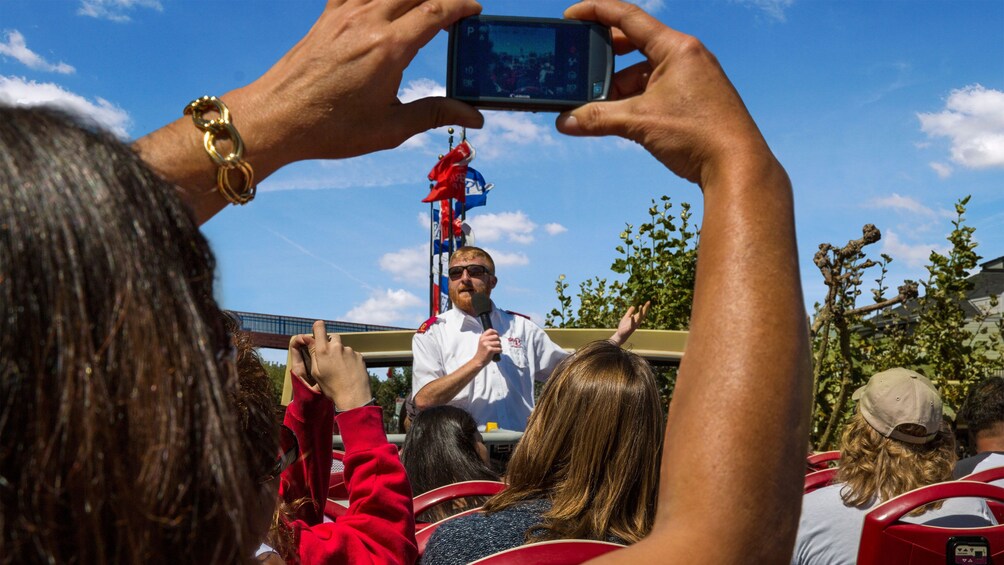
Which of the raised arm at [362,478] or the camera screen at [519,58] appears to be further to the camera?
the raised arm at [362,478]

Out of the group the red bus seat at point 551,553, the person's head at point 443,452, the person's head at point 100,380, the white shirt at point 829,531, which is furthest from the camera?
the person's head at point 443,452

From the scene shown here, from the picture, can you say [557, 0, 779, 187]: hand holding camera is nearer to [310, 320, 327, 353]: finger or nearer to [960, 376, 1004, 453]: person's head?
[310, 320, 327, 353]: finger

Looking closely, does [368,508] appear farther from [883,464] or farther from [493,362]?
[493,362]

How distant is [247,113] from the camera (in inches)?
40.3

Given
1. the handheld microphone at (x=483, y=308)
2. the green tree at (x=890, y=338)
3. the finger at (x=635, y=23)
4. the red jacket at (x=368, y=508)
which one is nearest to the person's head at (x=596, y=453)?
the red jacket at (x=368, y=508)

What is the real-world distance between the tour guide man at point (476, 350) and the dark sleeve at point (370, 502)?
9.71 feet

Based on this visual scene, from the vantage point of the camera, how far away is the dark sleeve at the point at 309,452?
2.20 m

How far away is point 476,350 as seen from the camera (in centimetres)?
499

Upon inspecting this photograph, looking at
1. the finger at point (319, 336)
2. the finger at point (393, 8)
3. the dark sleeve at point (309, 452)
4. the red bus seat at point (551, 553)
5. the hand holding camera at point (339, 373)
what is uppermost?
the finger at point (393, 8)

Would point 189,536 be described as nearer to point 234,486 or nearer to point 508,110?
point 234,486

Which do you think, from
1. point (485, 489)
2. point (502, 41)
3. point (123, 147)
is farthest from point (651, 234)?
point (123, 147)

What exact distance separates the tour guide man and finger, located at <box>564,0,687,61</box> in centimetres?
378

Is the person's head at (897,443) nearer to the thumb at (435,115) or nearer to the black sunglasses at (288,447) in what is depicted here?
the black sunglasses at (288,447)

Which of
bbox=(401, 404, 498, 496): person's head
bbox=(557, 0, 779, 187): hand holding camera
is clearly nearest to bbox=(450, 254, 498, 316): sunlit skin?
bbox=(401, 404, 498, 496): person's head
